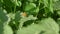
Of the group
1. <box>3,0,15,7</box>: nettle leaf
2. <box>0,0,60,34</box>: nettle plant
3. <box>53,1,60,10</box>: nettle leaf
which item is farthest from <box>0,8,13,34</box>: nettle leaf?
<box>53,1,60,10</box>: nettle leaf

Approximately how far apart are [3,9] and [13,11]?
7cm

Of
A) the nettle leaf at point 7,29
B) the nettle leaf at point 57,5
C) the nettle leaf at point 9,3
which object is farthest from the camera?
the nettle leaf at point 57,5

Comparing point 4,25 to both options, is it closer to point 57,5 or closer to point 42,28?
point 42,28

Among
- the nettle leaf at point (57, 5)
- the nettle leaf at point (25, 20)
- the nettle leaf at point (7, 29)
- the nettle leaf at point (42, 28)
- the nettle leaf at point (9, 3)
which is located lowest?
the nettle leaf at point (42, 28)

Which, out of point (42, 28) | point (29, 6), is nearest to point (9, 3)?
point (29, 6)

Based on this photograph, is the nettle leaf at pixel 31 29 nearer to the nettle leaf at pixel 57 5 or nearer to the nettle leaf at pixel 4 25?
the nettle leaf at pixel 4 25

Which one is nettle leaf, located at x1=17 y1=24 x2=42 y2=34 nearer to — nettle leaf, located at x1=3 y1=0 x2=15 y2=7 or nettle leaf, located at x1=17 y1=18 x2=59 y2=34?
nettle leaf, located at x1=17 y1=18 x2=59 y2=34

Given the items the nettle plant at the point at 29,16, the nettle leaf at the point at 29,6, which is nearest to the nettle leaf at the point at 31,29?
the nettle plant at the point at 29,16

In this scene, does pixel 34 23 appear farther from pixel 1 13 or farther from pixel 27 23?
pixel 1 13

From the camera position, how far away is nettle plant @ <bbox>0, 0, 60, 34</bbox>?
1100 mm

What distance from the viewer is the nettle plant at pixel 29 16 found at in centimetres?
110

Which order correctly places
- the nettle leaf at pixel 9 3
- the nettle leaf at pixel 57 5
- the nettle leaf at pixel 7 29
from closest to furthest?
the nettle leaf at pixel 7 29 < the nettle leaf at pixel 9 3 < the nettle leaf at pixel 57 5

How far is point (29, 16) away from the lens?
1189 millimetres

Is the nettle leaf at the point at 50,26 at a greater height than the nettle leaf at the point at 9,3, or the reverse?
the nettle leaf at the point at 9,3
